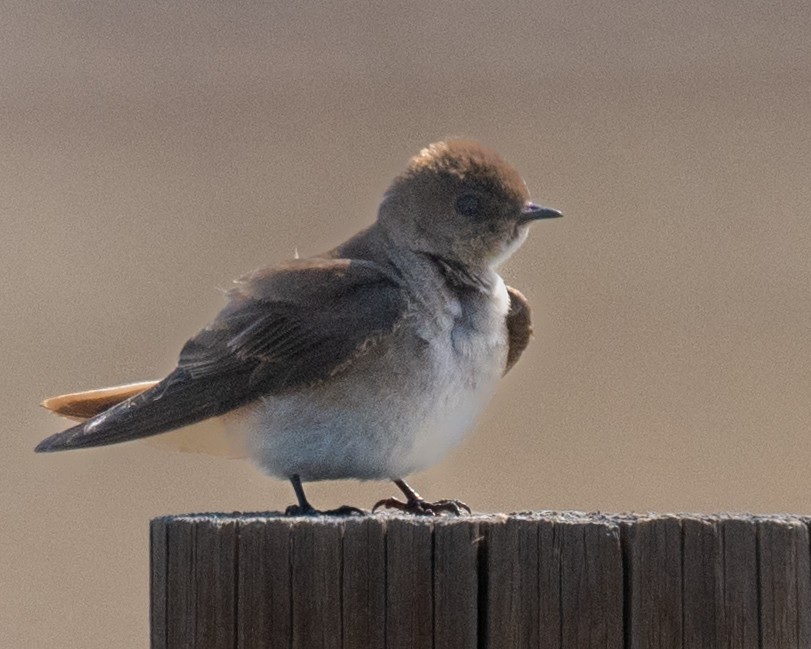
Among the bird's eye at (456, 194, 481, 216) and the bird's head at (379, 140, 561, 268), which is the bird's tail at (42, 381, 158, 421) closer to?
the bird's head at (379, 140, 561, 268)

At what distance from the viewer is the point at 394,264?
5.87 meters

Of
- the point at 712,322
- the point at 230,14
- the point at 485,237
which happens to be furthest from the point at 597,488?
the point at 230,14

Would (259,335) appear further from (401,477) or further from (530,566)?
(530,566)

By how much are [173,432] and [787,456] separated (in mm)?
7345

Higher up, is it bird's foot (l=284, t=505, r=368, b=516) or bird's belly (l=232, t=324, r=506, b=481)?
bird's belly (l=232, t=324, r=506, b=481)

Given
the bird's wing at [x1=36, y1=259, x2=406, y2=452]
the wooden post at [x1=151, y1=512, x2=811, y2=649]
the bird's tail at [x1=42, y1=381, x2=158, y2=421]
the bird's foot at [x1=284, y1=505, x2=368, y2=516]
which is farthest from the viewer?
the bird's tail at [x1=42, y1=381, x2=158, y2=421]

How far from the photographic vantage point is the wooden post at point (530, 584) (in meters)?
3.68

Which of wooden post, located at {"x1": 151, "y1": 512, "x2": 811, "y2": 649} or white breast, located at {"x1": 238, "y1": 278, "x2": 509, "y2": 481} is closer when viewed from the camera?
wooden post, located at {"x1": 151, "y1": 512, "x2": 811, "y2": 649}

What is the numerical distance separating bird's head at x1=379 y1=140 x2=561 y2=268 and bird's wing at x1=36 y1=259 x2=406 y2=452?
36cm

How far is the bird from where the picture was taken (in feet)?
17.6

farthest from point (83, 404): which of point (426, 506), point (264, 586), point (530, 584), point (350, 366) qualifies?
point (530, 584)

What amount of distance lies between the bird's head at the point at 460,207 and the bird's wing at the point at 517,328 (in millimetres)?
159

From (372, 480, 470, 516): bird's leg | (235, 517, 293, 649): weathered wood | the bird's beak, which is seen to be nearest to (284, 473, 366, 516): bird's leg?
(372, 480, 470, 516): bird's leg

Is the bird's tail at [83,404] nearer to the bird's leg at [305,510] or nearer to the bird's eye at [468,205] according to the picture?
the bird's leg at [305,510]
